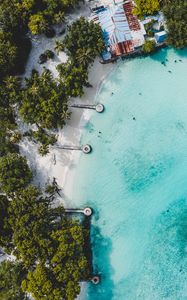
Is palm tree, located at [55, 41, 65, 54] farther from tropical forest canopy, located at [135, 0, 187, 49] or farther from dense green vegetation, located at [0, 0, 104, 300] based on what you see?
tropical forest canopy, located at [135, 0, 187, 49]

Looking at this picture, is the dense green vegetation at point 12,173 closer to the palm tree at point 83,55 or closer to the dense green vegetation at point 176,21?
the palm tree at point 83,55

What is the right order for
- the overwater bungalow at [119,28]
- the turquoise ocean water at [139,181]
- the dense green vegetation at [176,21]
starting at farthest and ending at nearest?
the overwater bungalow at [119,28] < the turquoise ocean water at [139,181] < the dense green vegetation at [176,21]

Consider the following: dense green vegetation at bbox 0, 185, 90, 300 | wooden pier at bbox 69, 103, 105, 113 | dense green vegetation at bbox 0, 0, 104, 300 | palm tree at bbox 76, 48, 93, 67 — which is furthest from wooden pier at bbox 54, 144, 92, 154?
palm tree at bbox 76, 48, 93, 67

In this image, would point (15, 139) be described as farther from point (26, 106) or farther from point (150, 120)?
point (150, 120)

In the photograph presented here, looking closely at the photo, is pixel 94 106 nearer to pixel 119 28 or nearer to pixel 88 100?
pixel 88 100

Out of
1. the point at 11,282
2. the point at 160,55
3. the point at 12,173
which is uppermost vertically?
the point at 160,55

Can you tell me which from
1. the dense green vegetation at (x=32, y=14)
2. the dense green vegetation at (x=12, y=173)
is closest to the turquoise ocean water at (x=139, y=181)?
the dense green vegetation at (x=12, y=173)

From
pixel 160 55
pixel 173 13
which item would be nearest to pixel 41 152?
pixel 160 55
